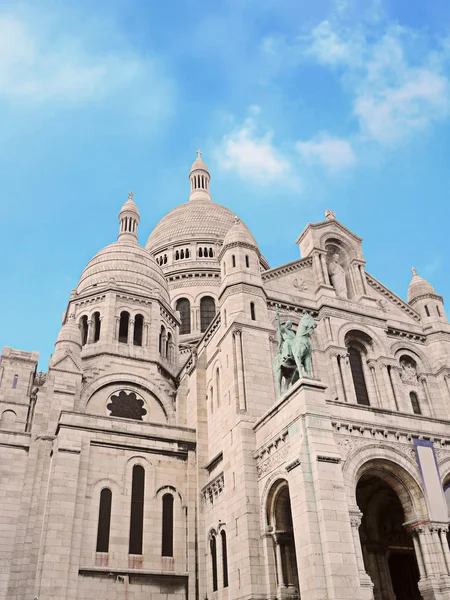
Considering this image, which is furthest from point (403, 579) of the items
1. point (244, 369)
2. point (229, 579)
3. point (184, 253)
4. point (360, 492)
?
point (184, 253)

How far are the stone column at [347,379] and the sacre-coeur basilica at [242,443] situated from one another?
14 cm

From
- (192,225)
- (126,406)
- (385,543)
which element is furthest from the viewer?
(192,225)

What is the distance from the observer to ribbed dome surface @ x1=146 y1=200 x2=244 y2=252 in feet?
186

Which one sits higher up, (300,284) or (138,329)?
(138,329)

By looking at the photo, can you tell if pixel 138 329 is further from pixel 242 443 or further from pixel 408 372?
pixel 408 372

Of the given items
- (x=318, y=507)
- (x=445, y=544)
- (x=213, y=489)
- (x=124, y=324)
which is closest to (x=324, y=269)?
(x=124, y=324)

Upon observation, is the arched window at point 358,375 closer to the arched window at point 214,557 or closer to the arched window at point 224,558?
the arched window at point 224,558

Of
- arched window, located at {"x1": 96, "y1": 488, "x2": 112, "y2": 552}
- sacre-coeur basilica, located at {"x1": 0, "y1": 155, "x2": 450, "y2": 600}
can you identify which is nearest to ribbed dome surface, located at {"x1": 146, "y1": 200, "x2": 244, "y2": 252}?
sacre-coeur basilica, located at {"x1": 0, "y1": 155, "x2": 450, "y2": 600}

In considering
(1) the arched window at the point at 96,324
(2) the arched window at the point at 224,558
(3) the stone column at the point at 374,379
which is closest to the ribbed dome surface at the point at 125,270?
(1) the arched window at the point at 96,324

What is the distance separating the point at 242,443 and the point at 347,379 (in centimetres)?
781

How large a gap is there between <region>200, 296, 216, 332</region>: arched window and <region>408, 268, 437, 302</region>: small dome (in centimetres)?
1832

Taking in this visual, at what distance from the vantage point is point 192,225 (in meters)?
57.9

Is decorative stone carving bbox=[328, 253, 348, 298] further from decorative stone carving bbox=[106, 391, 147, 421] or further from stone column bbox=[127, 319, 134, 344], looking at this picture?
decorative stone carving bbox=[106, 391, 147, 421]

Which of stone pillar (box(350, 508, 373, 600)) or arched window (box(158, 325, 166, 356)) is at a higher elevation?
arched window (box(158, 325, 166, 356))
